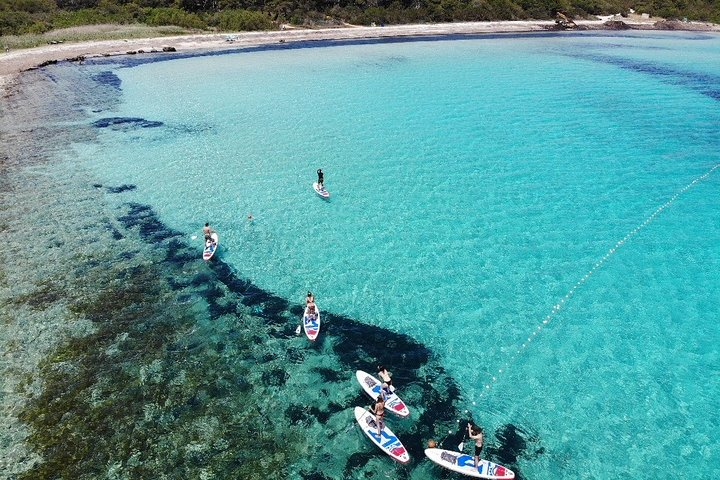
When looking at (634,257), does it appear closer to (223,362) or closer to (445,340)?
(445,340)

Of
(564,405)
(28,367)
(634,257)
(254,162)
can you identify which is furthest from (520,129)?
(28,367)

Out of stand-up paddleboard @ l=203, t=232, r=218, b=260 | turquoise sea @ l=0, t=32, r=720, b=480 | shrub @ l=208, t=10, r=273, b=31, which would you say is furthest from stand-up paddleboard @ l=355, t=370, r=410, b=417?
shrub @ l=208, t=10, r=273, b=31

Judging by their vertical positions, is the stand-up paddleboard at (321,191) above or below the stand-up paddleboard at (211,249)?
above

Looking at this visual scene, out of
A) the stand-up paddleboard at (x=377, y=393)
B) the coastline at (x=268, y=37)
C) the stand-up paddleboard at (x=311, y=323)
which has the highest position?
the coastline at (x=268, y=37)

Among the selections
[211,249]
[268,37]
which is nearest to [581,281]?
[211,249]

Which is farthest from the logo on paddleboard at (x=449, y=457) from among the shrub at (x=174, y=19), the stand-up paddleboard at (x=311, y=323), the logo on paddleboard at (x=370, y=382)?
the shrub at (x=174, y=19)

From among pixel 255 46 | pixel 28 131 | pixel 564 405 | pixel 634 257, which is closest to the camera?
pixel 564 405

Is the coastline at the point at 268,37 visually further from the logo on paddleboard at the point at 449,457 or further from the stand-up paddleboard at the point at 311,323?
the logo on paddleboard at the point at 449,457
